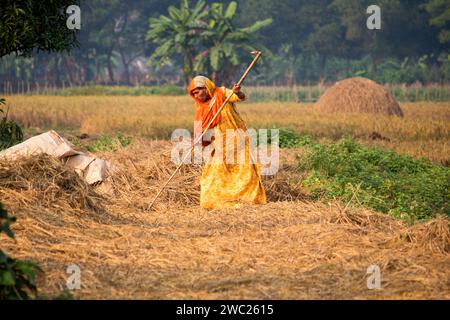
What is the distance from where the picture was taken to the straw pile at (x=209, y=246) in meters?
6.46

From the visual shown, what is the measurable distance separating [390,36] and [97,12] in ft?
49.2

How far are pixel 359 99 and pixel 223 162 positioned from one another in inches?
574

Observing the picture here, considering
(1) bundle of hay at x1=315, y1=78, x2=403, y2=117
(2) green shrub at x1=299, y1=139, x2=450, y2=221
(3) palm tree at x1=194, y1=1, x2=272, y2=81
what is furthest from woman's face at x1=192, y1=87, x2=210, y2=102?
(3) palm tree at x1=194, y1=1, x2=272, y2=81

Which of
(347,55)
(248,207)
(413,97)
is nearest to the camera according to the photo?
(248,207)

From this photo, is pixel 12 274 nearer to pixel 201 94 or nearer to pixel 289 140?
pixel 201 94

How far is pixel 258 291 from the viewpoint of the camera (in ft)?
20.8

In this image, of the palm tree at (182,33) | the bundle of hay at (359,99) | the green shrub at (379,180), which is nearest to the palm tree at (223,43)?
the palm tree at (182,33)

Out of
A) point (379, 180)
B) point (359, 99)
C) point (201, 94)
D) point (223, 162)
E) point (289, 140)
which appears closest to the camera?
point (201, 94)

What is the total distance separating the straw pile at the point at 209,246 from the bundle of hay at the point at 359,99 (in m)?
14.2

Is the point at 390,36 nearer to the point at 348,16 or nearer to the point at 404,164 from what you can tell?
the point at 348,16

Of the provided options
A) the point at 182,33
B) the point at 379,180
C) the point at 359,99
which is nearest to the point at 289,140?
the point at 379,180

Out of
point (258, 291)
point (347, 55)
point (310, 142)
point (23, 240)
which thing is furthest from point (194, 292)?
point (347, 55)

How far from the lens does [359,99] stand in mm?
24000

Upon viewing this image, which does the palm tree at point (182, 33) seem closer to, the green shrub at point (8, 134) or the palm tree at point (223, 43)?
the palm tree at point (223, 43)
